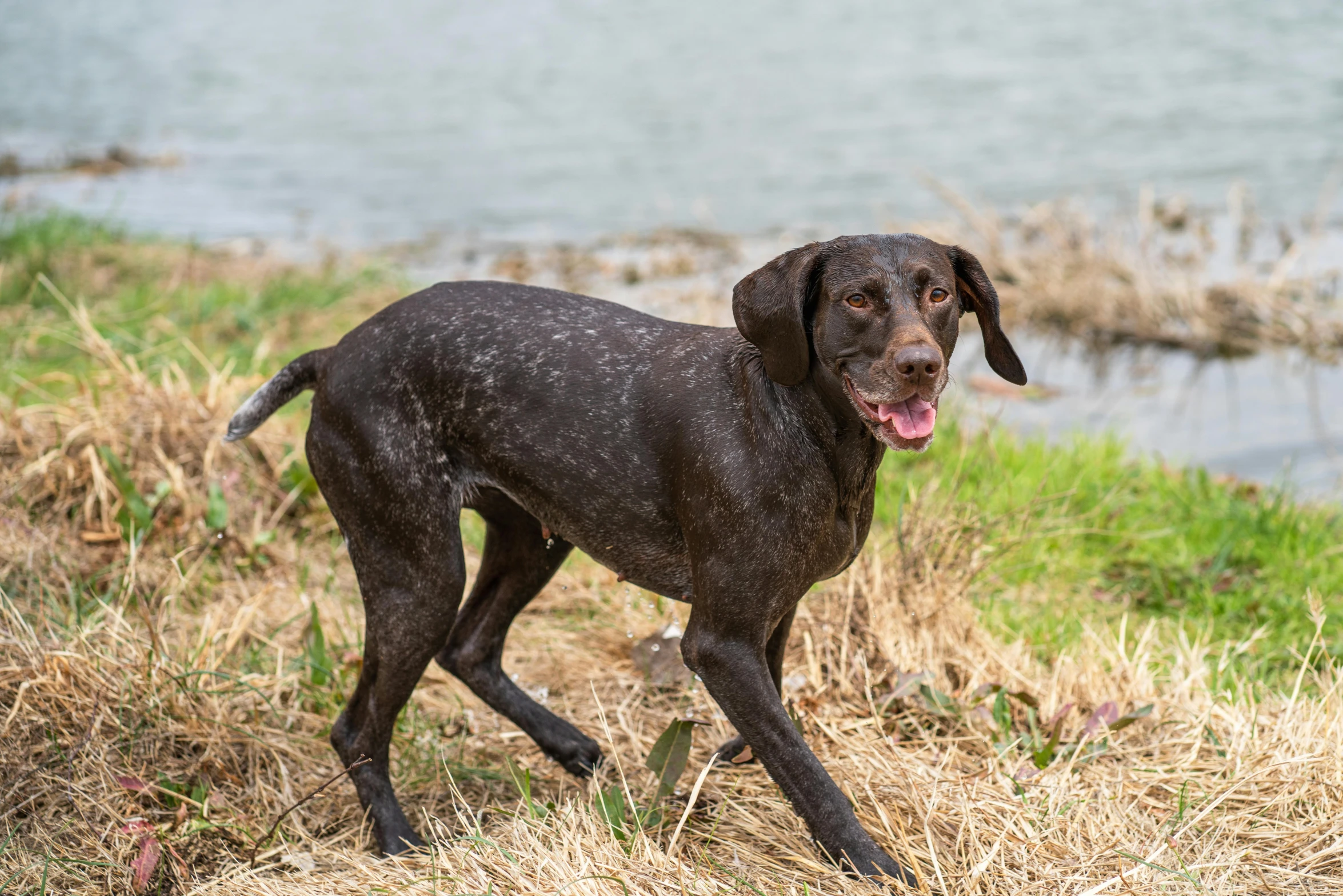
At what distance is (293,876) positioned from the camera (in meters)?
3.38

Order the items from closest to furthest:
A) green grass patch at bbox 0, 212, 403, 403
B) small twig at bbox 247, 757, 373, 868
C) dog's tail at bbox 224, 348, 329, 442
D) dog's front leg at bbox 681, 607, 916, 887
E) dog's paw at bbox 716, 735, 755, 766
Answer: dog's front leg at bbox 681, 607, 916, 887 → small twig at bbox 247, 757, 373, 868 → dog's tail at bbox 224, 348, 329, 442 → dog's paw at bbox 716, 735, 755, 766 → green grass patch at bbox 0, 212, 403, 403

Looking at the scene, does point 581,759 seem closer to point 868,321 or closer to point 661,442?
point 661,442

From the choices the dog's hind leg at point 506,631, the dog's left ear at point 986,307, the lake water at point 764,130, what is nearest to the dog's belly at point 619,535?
the dog's hind leg at point 506,631

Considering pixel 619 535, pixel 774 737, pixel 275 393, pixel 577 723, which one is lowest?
pixel 577 723

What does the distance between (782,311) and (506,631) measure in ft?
5.01

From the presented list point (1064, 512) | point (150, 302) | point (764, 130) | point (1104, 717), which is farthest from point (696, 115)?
point (1104, 717)

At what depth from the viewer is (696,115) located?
18344 millimetres

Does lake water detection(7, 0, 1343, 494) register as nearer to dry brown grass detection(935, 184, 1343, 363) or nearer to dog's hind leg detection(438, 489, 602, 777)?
dry brown grass detection(935, 184, 1343, 363)

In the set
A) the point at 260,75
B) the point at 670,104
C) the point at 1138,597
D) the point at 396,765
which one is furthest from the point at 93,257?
the point at 260,75

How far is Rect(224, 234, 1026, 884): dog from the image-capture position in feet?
9.92

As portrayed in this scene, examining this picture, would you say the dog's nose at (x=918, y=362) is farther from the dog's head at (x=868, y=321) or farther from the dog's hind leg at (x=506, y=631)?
the dog's hind leg at (x=506, y=631)

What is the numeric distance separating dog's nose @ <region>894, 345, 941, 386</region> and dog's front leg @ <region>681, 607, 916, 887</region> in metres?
0.73

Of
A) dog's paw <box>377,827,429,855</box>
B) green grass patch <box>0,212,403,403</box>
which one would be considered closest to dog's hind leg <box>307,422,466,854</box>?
dog's paw <box>377,827,429,855</box>

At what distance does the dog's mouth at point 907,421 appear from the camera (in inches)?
113
